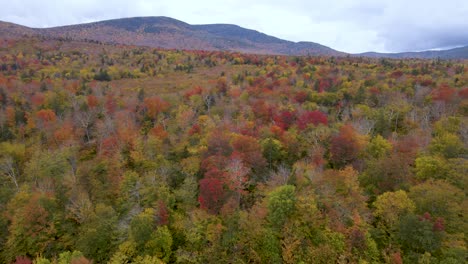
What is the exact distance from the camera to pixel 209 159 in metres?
45.7

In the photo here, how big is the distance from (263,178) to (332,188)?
36.4 feet

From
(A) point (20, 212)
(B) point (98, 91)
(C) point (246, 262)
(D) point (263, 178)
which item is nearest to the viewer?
(C) point (246, 262)

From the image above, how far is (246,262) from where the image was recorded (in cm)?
3309

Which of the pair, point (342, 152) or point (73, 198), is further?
point (342, 152)

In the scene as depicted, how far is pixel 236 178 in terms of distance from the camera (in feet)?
134

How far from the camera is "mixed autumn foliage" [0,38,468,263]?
3312 centimetres

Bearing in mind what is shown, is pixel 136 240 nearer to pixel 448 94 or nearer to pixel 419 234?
pixel 419 234

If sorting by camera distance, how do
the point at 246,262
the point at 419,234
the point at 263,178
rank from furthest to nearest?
the point at 263,178
the point at 246,262
the point at 419,234

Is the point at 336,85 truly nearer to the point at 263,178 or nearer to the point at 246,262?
the point at 263,178

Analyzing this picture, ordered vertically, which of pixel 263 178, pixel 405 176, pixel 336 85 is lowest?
pixel 263 178

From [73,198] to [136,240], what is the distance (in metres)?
13.5

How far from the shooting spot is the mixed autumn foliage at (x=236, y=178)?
33.1m

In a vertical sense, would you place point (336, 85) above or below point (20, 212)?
above

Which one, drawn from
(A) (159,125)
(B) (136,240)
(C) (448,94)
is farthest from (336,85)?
(B) (136,240)
